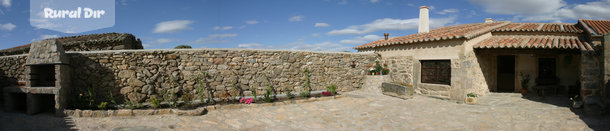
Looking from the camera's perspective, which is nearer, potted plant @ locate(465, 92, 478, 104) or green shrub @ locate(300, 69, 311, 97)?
potted plant @ locate(465, 92, 478, 104)

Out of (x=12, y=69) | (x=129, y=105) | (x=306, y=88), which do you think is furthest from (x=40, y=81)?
(x=306, y=88)

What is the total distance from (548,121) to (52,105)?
1449cm

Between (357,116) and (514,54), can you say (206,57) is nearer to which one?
(357,116)

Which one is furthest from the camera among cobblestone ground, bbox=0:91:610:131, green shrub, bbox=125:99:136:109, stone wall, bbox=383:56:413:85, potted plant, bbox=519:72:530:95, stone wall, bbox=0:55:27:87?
stone wall, bbox=383:56:413:85

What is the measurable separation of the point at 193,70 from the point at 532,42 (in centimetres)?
1172

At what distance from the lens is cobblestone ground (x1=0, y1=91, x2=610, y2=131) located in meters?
6.56

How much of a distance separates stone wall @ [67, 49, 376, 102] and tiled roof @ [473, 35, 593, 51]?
5748 millimetres

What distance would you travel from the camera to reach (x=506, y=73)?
11.9 meters

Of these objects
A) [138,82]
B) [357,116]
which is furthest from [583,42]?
[138,82]

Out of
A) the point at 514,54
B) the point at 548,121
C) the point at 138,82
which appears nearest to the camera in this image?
the point at 548,121

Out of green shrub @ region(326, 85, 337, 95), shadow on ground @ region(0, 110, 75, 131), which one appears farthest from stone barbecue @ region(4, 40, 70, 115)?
green shrub @ region(326, 85, 337, 95)

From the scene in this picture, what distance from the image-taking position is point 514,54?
36.6ft

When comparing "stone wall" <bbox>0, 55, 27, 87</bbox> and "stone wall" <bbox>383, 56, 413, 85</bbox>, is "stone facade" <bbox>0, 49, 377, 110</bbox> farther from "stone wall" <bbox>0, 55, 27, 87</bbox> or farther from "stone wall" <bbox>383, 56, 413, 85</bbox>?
"stone wall" <bbox>383, 56, 413, 85</bbox>

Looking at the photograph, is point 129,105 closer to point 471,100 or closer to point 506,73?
point 471,100
